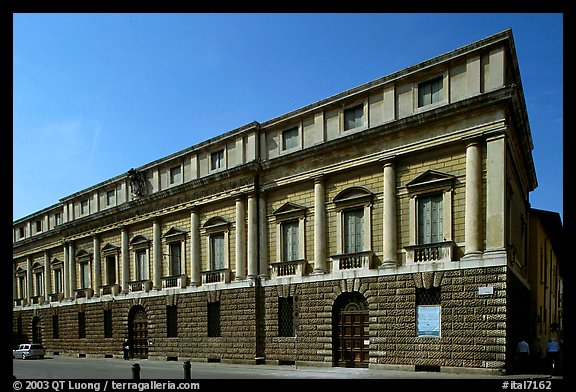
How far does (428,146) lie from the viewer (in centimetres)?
2083

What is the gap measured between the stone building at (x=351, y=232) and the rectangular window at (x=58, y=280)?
1056 cm

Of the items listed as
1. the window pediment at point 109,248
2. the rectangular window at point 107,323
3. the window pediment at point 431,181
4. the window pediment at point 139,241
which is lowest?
the rectangular window at point 107,323

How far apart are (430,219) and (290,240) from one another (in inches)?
312

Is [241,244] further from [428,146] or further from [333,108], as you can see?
[428,146]

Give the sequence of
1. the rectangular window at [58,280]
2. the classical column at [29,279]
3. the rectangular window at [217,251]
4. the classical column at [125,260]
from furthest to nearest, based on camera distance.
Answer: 1. the classical column at [29,279]
2. the rectangular window at [58,280]
3. the classical column at [125,260]
4. the rectangular window at [217,251]

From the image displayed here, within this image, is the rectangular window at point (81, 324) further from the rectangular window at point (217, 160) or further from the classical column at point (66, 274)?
the rectangular window at point (217, 160)

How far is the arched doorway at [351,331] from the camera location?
885 inches

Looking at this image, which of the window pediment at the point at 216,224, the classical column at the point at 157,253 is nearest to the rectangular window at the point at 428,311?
the window pediment at the point at 216,224

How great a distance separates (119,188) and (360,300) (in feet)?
72.5

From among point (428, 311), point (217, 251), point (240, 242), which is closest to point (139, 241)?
point (217, 251)

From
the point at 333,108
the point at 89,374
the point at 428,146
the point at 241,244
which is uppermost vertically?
the point at 333,108

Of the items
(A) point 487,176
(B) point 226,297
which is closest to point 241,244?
(B) point 226,297

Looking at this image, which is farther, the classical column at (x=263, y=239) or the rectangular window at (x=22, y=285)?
the rectangular window at (x=22, y=285)

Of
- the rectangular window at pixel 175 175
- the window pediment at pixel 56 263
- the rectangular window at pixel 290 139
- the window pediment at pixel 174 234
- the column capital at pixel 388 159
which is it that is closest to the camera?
the column capital at pixel 388 159
